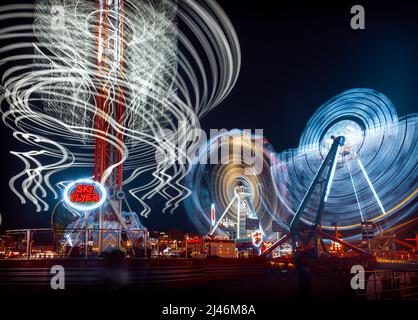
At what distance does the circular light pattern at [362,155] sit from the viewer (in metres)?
44.3

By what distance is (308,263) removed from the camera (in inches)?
532

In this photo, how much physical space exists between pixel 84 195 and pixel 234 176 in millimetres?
44313

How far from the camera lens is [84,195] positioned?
68.9 feet

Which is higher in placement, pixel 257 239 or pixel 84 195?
pixel 84 195

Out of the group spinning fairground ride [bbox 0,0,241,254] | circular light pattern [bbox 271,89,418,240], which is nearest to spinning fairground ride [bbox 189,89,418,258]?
circular light pattern [bbox 271,89,418,240]

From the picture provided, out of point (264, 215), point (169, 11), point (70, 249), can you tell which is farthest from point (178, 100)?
point (264, 215)

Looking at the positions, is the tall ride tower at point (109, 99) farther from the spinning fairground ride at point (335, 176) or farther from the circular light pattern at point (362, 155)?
the circular light pattern at point (362, 155)

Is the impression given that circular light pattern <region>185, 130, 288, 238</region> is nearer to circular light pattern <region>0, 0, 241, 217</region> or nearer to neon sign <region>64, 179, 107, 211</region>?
circular light pattern <region>0, 0, 241, 217</region>

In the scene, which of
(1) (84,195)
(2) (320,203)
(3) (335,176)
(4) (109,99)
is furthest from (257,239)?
(1) (84,195)

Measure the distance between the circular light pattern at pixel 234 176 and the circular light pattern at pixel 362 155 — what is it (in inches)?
241

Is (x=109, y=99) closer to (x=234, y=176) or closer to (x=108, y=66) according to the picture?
(x=108, y=66)

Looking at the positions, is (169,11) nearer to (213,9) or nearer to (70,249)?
(213,9)

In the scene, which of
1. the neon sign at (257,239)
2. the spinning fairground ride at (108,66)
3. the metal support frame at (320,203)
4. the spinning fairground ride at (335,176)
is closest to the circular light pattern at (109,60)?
the spinning fairground ride at (108,66)
